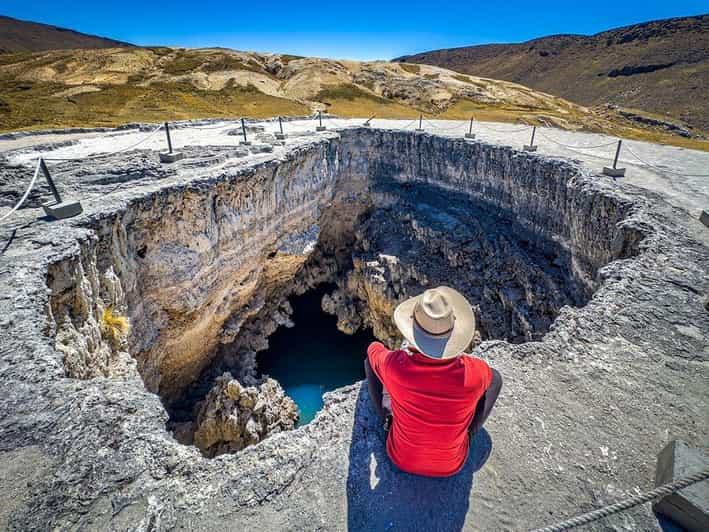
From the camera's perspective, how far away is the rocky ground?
3.24 m

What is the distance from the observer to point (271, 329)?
17203 mm

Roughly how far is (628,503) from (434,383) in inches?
60.2

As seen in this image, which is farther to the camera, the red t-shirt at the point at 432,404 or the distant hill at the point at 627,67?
the distant hill at the point at 627,67

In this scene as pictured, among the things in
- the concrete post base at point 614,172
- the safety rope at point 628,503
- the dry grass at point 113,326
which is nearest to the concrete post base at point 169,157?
the dry grass at point 113,326

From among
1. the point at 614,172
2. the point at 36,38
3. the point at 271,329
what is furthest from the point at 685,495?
the point at 36,38

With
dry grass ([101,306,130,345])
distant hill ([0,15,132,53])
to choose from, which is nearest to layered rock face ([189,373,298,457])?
dry grass ([101,306,130,345])

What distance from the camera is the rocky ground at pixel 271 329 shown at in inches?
127

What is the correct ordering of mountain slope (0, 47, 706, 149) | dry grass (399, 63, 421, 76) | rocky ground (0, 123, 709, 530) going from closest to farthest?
1. rocky ground (0, 123, 709, 530)
2. mountain slope (0, 47, 706, 149)
3. dry grass (399, 63, 421, 76)

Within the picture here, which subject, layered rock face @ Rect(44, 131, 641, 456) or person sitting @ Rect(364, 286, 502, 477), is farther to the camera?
layered rock face @ Rect(44, 131, 641, 456)

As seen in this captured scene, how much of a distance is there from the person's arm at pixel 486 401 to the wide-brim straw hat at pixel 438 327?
71cm

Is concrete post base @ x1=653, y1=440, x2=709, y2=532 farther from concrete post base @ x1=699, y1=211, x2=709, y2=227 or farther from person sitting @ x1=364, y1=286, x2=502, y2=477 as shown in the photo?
concrete post base @ x1=699, y1=211, x2=709, y2=227

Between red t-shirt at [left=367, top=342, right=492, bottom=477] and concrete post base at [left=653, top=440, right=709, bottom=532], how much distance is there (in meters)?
1.56

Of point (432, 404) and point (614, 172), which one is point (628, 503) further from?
point (614, 172)

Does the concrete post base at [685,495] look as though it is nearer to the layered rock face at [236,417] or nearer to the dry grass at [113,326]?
the dry grass at [113,326]
